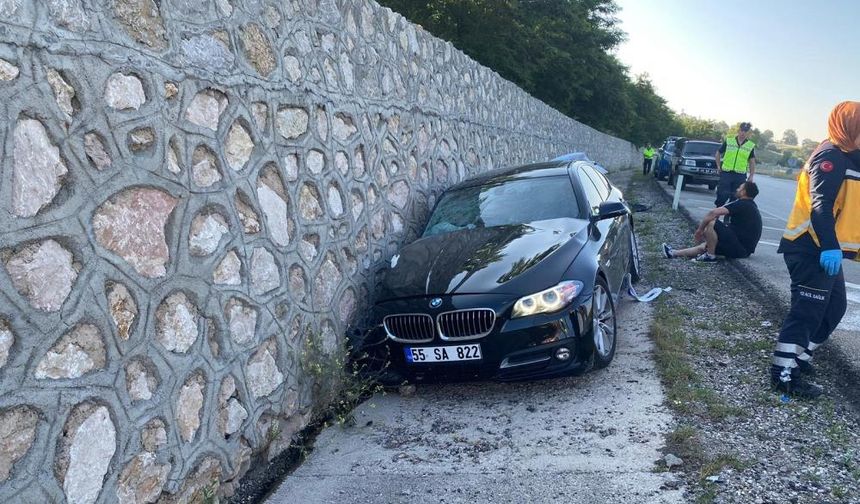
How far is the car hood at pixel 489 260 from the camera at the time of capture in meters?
4.28

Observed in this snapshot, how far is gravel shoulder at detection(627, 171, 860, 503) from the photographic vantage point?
9.96 feet

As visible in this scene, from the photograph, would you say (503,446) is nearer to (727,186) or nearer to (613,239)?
(613,239)

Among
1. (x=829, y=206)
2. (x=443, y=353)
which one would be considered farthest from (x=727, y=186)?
(x=443, y=353)

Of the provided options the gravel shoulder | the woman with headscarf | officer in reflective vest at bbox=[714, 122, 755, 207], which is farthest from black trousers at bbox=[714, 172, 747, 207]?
the woman with headscarf

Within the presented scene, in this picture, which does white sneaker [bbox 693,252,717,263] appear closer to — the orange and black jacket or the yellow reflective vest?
the yellow reflective vest

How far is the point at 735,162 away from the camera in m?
11.2

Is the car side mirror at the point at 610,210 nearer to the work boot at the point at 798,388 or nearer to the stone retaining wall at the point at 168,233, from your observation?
the work boot at the point at 798,388

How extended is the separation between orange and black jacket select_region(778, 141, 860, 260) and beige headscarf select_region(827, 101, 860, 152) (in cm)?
5

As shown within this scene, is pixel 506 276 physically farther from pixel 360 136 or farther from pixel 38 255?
pixel 38 255

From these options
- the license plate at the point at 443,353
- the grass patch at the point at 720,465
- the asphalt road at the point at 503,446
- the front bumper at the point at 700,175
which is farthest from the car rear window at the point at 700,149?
the grass patch at the point at 720,465

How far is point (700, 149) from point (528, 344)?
65.8ft

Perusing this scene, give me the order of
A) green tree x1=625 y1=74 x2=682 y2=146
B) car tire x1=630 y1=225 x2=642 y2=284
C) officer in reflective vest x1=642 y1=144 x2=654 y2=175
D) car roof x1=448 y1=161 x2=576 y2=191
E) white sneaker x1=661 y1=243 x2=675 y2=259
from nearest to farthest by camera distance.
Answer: car roof x1=448 y1=161 x2=576 y2=191
car tire x1=630 y1=225 x2=642 y2=284
white sneaker x1=661 y1=243 x2=675 y2=259
officer in reflective vest x1=642 y1=144 x2=654 y2=175
green tree x1=625 y1=74 x2=682 y2=146

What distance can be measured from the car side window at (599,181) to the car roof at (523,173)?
8.8 inches

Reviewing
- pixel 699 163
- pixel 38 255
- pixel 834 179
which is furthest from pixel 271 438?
pixel 699 163
